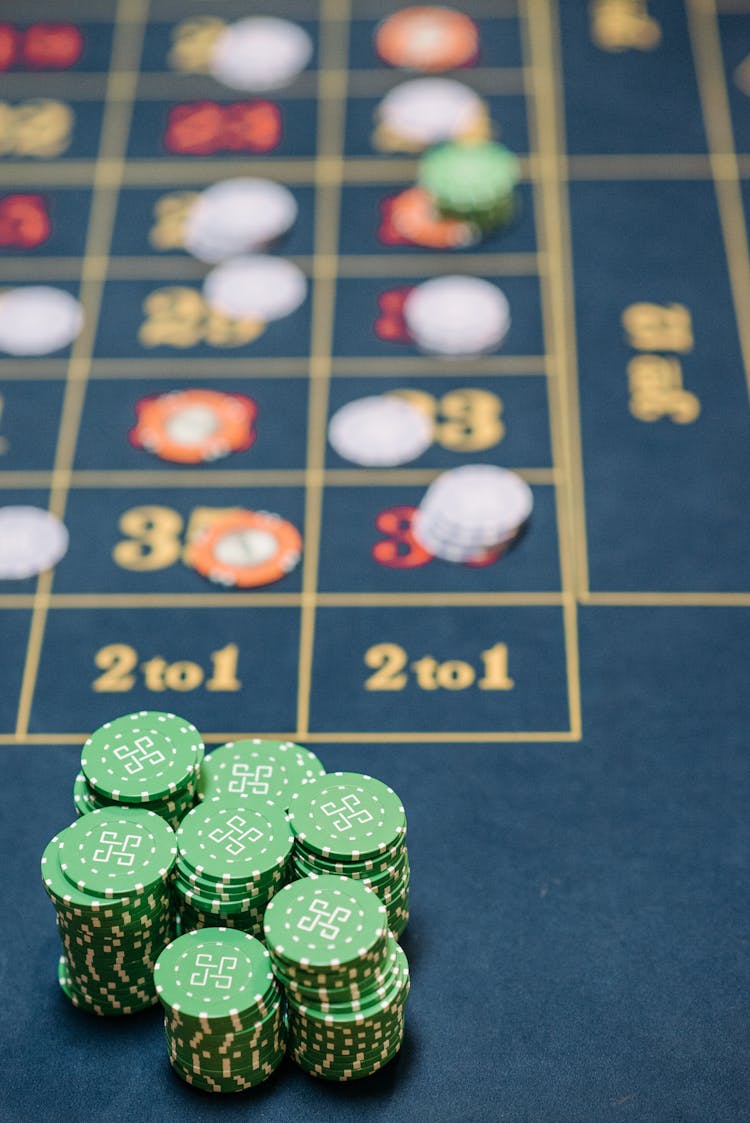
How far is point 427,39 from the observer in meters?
13.6

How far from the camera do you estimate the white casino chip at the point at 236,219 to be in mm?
12070

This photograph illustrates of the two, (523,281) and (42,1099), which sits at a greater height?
(523,281)

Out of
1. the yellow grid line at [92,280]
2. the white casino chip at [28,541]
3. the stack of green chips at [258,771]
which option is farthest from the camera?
the white casino chip at [28,541]

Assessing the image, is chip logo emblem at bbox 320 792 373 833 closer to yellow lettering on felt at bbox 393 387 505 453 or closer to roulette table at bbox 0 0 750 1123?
roulette table at bbox 0 0 750 1123

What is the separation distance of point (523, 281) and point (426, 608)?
2904 millimetres

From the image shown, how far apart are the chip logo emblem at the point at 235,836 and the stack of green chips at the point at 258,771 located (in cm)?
23

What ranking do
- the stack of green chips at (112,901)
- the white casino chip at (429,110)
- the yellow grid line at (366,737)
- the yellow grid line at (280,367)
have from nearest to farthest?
1. the stack of green chips at (112,901)
2. the yellow grid line at (366,737)
3. the yellow grid line at (280,367)
4. the white casino chip at (429,110)

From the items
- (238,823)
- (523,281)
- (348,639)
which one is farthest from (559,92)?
(238,823)

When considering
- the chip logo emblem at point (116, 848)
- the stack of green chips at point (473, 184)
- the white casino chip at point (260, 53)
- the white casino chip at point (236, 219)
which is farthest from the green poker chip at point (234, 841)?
the white casino chip at point (260, 53)

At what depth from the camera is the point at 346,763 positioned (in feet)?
29.9

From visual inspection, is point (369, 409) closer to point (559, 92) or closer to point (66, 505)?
point (66, 505)

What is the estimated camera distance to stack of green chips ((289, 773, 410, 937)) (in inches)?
316

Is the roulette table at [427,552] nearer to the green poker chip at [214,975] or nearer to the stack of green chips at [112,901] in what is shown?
the stack of green chips at [112,901]

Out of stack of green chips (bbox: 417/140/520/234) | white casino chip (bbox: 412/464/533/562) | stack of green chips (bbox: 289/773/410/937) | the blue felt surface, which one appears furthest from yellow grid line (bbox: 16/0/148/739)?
stack of green chips (bbox: 417/140/520/234)
